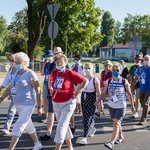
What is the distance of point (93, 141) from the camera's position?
720 centimetres

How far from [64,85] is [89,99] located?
1527 millimetres

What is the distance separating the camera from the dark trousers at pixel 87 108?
7059mm

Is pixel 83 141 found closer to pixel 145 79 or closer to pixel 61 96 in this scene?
pixel 61 96

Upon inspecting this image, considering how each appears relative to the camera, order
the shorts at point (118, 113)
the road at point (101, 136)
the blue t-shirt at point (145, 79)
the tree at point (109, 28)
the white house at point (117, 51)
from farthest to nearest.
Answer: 1. the tree at point (109, 28)
2. the white house at point (117, 51)
3. the blue t-shirt at point (145, 79)
4. the road at point (101, 136)
5. the shorts at point (118, 113)

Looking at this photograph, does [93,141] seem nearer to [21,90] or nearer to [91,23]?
[21,90]

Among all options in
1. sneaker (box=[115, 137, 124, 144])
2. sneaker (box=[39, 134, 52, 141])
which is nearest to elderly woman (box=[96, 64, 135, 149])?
sneaker (box=[115, 137, 124, 144])

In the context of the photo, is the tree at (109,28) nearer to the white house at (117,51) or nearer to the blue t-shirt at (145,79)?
the white house at (117,51)

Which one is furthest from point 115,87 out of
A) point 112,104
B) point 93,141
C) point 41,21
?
point 41,21

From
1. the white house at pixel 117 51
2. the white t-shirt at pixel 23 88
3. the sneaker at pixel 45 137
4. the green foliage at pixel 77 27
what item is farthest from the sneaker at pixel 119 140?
the white house at pixel 117 51

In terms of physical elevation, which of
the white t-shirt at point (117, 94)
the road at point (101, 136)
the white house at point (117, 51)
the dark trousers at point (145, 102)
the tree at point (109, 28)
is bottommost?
the road at point (101, 136)

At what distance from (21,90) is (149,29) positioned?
73359 millimetres

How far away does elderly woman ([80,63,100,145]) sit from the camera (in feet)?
23.1

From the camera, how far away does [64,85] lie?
5.79 meters

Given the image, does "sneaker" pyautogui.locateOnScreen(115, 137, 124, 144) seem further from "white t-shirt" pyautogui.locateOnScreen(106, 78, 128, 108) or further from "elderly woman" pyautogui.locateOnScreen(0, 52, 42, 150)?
"elderly woman" pyautogui.locateOnScreen(0, 52, 42, 150)
